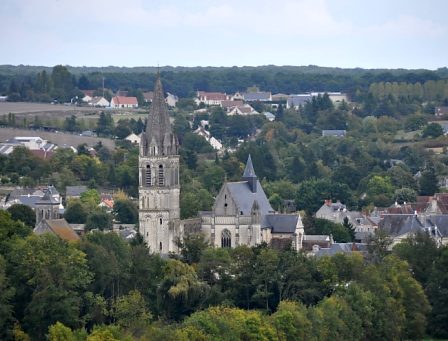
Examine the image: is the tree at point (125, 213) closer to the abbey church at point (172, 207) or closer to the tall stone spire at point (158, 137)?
the abbey church at point (172, 207)

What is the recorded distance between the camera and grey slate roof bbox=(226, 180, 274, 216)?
94000 mm

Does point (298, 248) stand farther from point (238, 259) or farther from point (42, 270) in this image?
point (42, 270)

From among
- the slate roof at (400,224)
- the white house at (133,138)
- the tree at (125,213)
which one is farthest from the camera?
the white house at (133,138)

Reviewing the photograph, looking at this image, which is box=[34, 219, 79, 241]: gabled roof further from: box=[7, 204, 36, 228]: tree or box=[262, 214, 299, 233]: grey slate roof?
box=[262, 214, 299, 233]: grey slate roof

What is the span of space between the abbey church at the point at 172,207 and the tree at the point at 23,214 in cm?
605

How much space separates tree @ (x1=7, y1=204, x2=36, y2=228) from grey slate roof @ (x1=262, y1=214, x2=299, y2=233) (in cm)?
1208

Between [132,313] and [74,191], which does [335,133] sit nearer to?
[74,191]

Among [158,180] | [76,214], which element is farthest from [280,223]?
[76,214]

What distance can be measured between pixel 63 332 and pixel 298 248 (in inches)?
1347

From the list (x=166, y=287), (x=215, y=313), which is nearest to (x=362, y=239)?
(x=166, y=287)

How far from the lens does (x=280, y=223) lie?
95.6 m

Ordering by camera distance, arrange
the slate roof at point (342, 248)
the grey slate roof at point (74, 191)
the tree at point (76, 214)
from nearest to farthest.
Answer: the slate roof at point (342, 248) < the tree at point (76, 214) < the grey slate roof at point (74, 191)

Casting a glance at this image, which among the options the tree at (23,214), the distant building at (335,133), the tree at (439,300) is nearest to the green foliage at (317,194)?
the tree at (23,214)

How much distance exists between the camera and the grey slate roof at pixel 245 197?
94000mm
